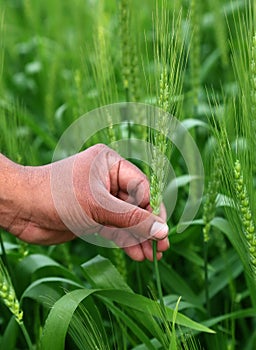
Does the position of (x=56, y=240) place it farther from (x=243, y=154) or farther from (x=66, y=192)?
(x=243, y=154)

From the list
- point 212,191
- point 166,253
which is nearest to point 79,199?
point 212,191

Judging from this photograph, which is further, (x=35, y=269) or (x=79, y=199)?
(x=35, y=269)

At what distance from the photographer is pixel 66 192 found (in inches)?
42.7

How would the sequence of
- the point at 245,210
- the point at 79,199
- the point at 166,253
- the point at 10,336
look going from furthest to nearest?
the point at 166,253 < the point at 10,336 < the point at 79,199 < the point at 245,210

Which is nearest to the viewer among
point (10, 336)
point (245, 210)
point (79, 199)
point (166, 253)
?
point (245, 210)

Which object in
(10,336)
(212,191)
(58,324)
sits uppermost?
(212,191)

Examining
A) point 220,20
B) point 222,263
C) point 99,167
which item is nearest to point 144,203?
point 99,167

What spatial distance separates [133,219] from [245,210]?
0.52 feet

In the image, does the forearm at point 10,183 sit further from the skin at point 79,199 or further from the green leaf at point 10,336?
the green leaf at point 10,336

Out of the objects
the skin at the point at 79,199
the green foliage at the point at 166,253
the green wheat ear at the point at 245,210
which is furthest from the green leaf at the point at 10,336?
the green wheat ear at the point at 245,210

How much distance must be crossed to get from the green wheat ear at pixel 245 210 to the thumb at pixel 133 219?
107 millimetres

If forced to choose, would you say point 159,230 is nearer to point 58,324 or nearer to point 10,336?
point 58,324

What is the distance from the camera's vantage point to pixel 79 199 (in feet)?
3.53

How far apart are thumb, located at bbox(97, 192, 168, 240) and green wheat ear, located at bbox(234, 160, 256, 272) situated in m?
0.11
